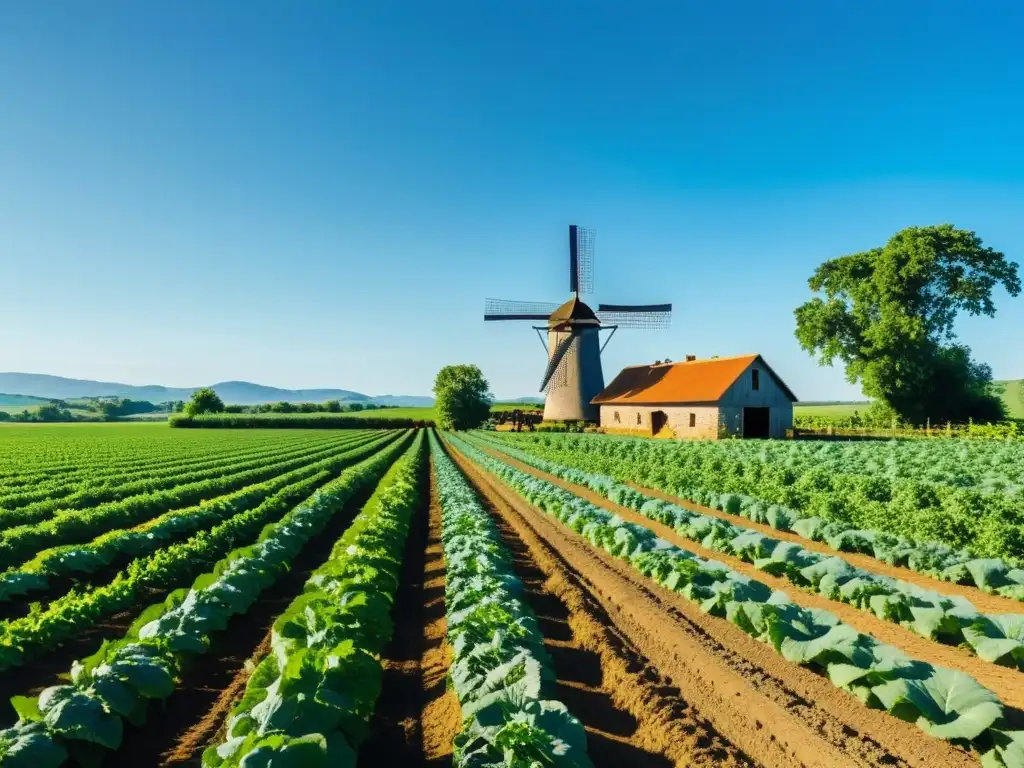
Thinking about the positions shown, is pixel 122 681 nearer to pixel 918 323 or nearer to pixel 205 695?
pixel 205 695

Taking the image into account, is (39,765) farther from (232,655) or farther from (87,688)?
(232,655)

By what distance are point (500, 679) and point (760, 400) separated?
3808cm

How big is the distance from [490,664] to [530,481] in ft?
51.6

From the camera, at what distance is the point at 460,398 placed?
301 ft

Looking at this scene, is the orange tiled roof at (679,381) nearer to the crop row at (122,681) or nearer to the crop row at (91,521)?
the crop row at (91,521)

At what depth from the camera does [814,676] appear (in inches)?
244

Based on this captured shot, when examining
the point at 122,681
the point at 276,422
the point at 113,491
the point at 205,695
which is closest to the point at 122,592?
the point at 205,695

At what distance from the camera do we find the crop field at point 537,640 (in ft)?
15.6

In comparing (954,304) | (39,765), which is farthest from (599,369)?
(39,765)

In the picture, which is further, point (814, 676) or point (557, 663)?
point (557, 663)

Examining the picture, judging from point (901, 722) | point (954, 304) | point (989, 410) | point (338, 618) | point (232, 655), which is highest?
point (954, 304)

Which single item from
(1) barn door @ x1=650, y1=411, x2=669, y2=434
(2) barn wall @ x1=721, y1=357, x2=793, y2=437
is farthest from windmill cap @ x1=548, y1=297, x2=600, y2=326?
(2) barn wall @ x1=721, y1=357, x2=793, y2=437

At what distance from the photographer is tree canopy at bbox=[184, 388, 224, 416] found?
11484 cm

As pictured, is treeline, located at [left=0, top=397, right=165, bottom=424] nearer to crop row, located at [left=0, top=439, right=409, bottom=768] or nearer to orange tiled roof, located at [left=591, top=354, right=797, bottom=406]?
orange tiled roof, located at [left=591, top=354, right=797, bottom=406]
